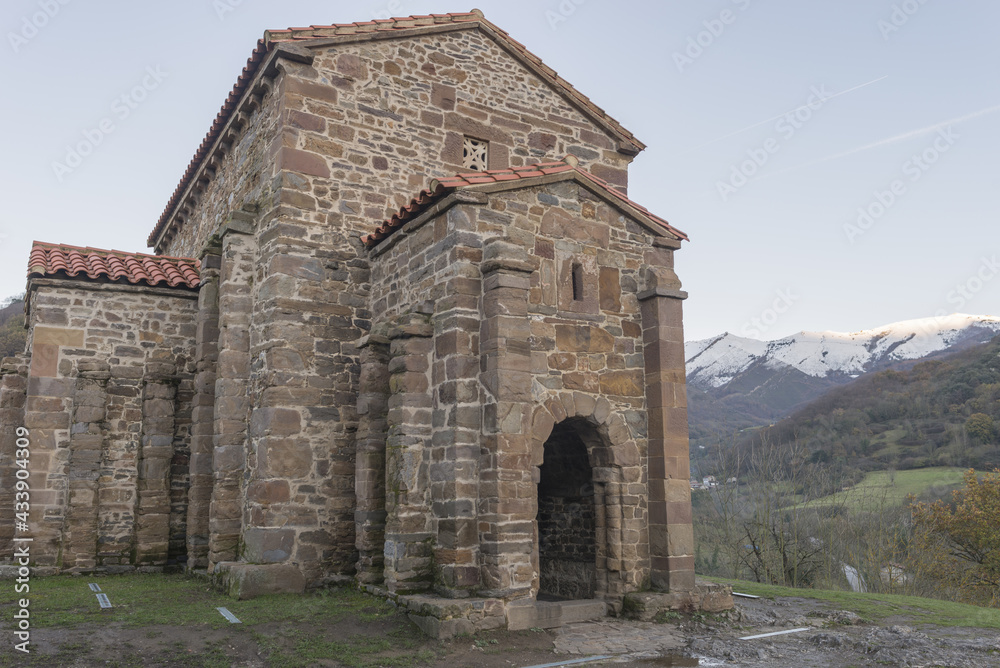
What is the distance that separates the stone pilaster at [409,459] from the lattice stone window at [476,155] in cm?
463

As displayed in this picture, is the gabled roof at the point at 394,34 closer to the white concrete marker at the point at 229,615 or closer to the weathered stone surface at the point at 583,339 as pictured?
the weathered stone surface at the point at 583,339

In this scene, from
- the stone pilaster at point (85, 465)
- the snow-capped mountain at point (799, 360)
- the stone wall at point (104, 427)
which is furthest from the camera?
the snow-capped mountain at point (799, 360)

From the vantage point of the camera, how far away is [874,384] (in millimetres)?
60094

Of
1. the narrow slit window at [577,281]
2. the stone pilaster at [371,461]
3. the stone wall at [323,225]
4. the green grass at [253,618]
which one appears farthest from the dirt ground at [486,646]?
the narrow slit window at [577,281]

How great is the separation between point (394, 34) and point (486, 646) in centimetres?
981

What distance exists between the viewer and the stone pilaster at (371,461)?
962 cm

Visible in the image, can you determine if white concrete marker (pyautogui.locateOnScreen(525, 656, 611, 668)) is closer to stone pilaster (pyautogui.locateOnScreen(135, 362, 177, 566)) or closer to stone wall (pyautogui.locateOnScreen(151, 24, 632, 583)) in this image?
stone wall (pyautogui.locateOnScreen(151, 24, 632, 583))

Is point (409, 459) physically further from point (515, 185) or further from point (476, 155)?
point (476, 155)

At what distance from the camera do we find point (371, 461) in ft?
31.7

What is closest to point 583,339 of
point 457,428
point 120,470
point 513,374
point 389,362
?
point 513,374

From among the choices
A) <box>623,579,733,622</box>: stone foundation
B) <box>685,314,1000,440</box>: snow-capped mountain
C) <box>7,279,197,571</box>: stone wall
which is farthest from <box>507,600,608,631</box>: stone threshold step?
<box>685,314,1000,440</box>: snow-capped mountain

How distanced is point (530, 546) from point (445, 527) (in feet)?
3.36

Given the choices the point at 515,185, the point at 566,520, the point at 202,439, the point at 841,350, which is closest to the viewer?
the point at 515,185

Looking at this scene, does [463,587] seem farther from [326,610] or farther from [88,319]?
[88,319]
